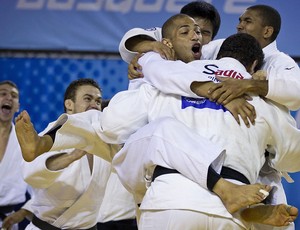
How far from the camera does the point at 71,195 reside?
4.46 m

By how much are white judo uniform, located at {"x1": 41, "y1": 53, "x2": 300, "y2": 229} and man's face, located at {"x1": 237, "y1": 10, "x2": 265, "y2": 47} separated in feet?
2.32

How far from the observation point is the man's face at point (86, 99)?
4816mm

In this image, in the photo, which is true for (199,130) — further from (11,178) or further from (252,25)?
(11,178)

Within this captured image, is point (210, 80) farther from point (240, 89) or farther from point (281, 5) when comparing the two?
point (281, 5)

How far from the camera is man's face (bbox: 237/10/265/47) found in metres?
3.98

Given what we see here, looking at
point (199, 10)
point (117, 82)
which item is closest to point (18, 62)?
point (117, 82)

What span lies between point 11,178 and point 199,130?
3.14 meters

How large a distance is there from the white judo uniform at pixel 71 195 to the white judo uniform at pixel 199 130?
3.16 feet

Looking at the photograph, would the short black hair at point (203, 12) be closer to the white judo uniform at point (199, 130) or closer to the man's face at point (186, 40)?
the man's face at point (186, 40)

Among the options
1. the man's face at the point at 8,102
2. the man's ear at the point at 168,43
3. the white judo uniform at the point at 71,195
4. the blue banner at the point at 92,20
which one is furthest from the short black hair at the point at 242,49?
the man's face at the point at 8,102

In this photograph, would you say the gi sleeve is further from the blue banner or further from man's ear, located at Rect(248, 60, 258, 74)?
the blue banner

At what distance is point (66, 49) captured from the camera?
6094mm

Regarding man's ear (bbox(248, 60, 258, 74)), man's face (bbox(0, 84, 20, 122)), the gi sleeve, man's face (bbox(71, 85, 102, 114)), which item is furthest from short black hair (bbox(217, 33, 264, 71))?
man's face (bbox(0, 84, 20, 122))

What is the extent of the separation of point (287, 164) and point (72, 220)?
1.56 meters
